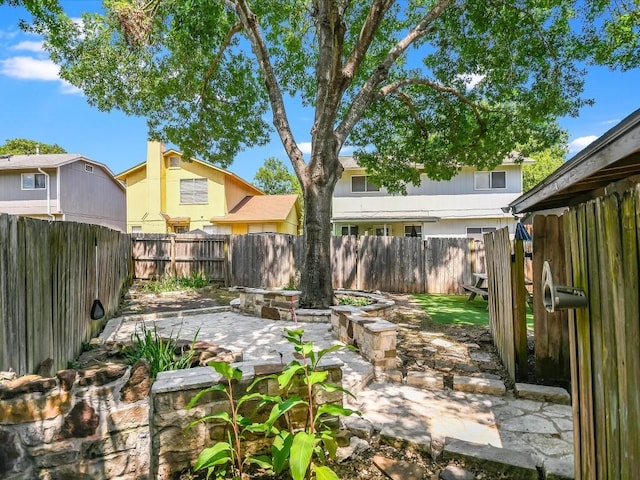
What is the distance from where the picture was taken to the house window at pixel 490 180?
17.5m

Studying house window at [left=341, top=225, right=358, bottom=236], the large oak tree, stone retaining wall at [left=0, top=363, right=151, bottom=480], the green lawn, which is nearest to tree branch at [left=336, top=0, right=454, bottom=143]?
the large oak tree

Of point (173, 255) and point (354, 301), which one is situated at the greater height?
point (173, 255)

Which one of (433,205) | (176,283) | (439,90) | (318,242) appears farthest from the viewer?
(433,205)

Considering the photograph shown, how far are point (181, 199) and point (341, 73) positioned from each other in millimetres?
16840

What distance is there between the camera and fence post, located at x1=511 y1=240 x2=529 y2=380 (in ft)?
13.3

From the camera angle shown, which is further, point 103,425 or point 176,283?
point 176,283

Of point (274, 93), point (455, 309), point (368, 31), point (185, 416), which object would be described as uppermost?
point (368, 31)

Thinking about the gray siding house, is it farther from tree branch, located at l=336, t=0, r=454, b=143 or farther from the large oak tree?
tree branch, located at l=336, t=0, r=454, b=143

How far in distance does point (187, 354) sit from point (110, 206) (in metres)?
25.8

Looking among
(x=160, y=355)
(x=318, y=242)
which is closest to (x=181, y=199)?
(x=318, y=242)

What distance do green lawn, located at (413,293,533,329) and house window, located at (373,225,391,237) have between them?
672 centimetres

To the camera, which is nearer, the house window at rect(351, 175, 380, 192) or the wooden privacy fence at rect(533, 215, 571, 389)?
the wooden privacy fence at rect(533, 215, 571, 389)

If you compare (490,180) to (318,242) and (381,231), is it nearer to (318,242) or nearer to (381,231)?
(381,231)

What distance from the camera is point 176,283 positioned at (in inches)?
456
